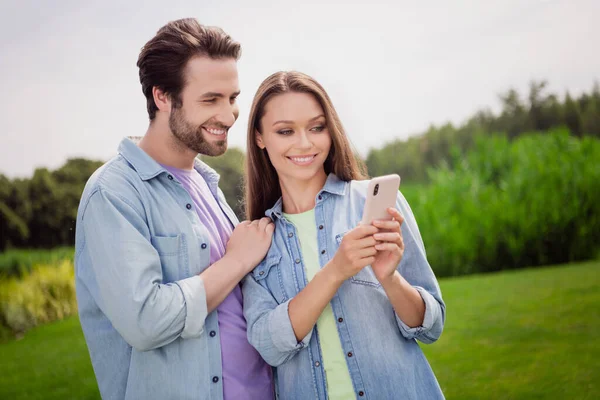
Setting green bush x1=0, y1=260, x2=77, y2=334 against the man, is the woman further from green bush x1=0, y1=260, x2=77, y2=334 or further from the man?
green bush x1=0, y1=260, x2=77, y2=334

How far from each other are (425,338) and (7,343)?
23.5 ft

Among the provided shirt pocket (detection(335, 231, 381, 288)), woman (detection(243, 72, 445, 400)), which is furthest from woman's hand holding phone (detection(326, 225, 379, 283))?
shirt pocket (detection(335, 231, 381, 288))

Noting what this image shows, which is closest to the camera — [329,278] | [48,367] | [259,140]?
[329,278]

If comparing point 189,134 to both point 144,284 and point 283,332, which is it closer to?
point 144,284

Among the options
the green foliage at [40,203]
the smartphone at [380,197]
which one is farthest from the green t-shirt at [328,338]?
the green foliage at [40,203]

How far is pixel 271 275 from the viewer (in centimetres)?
256

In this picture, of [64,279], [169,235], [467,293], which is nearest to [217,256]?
[169,235]

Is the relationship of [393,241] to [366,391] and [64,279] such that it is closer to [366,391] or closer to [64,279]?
[366,391]

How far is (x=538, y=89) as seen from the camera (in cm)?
1265

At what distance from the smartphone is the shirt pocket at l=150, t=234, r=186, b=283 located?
862 mm

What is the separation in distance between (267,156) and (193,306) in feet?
2.97

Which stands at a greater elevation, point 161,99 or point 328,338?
point 161,99

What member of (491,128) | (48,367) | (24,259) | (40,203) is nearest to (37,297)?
(24,259)

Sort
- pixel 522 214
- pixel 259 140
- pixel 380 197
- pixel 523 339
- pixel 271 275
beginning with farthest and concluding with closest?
pixel 522 214
pixel 523 339
pixel 259 140
pixel 271 275
pixel 380 197
